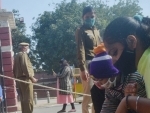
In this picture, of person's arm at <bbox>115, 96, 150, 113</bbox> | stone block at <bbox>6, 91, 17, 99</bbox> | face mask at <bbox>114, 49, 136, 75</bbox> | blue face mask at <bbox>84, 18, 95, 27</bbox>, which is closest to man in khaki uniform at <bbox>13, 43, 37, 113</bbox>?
blue face mask at <bbox>84, 18, 95, 27</bbox>

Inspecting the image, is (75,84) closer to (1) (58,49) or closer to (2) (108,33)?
(2) (108,33)

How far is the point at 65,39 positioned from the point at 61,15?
4.89 meters

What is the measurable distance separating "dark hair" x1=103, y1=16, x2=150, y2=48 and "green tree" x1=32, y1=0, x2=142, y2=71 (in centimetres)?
3212

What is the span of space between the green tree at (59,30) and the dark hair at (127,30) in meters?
32.1

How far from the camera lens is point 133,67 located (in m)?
2.22

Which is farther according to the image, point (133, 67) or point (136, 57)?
point (133, 67)

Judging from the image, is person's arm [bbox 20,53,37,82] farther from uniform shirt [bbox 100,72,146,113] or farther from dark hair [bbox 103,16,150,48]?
dark hair [bbox 103,16,150,48]

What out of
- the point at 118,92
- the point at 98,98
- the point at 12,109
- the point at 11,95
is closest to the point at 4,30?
the point at 11,95

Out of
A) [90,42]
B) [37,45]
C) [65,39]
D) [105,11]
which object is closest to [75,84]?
[90,42]

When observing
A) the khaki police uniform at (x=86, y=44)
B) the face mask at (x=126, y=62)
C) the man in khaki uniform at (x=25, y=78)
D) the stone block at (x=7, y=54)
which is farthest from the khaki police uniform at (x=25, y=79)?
the stone block at (x=7, y=54)

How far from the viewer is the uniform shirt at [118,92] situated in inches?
88.2

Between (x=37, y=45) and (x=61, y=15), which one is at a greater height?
(x=61, y=15)

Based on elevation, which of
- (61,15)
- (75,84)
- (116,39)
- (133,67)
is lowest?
(75,84)

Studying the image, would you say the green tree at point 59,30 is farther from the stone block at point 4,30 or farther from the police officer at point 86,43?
the police officer at point 86,43
